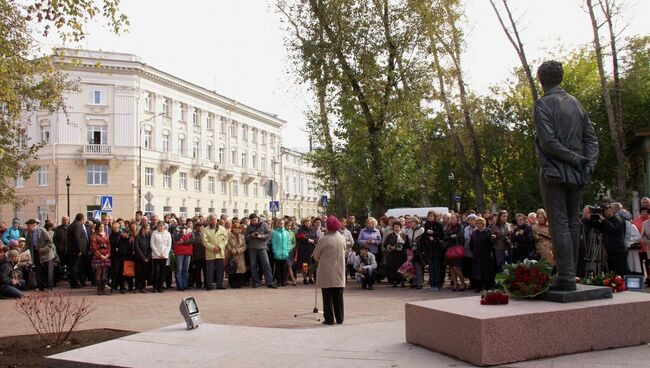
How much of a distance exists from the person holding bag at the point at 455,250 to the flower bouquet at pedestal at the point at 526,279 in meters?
7.74

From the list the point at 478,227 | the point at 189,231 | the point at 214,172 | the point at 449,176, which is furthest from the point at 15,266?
the point at 214,172

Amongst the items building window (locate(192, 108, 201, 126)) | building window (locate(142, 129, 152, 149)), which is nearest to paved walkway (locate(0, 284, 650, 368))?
building window (locate(142, 129, 152, 149))

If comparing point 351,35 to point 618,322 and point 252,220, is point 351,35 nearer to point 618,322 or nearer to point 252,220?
point 252,220

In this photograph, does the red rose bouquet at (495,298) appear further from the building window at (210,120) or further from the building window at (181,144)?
the building window at (210,120)

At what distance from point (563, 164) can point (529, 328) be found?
7.29ft

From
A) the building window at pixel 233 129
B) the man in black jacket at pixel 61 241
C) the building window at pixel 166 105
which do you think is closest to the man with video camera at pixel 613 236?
the man in black jacket at pixel 61 241

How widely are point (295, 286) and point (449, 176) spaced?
98.1 ft

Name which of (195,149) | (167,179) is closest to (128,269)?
(167,179)

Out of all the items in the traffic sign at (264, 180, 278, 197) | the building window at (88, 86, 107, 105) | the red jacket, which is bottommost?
the red jacket

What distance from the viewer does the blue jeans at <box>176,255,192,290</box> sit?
57.2ft

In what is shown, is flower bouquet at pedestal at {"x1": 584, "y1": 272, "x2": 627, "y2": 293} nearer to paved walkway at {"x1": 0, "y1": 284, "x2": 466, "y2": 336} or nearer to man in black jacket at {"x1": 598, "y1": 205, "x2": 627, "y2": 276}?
paved walkway at {"x1": 0, "y1": 284, "x2": 466, "y2": 336}

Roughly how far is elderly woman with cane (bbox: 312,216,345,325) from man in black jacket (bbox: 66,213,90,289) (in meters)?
10.3

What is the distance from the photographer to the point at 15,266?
53.2 ft

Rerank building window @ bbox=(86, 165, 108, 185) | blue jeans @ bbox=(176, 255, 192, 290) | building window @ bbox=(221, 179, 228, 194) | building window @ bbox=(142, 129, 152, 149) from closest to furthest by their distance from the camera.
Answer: blue jeans @ bbox=(176, 255, 192, 290) < building window @ bbox=(86, 165, 108, 185) < building window @ bbox=(142, 129, 152, 149) < building window @ bbox=(221, 179, 228, 194)
